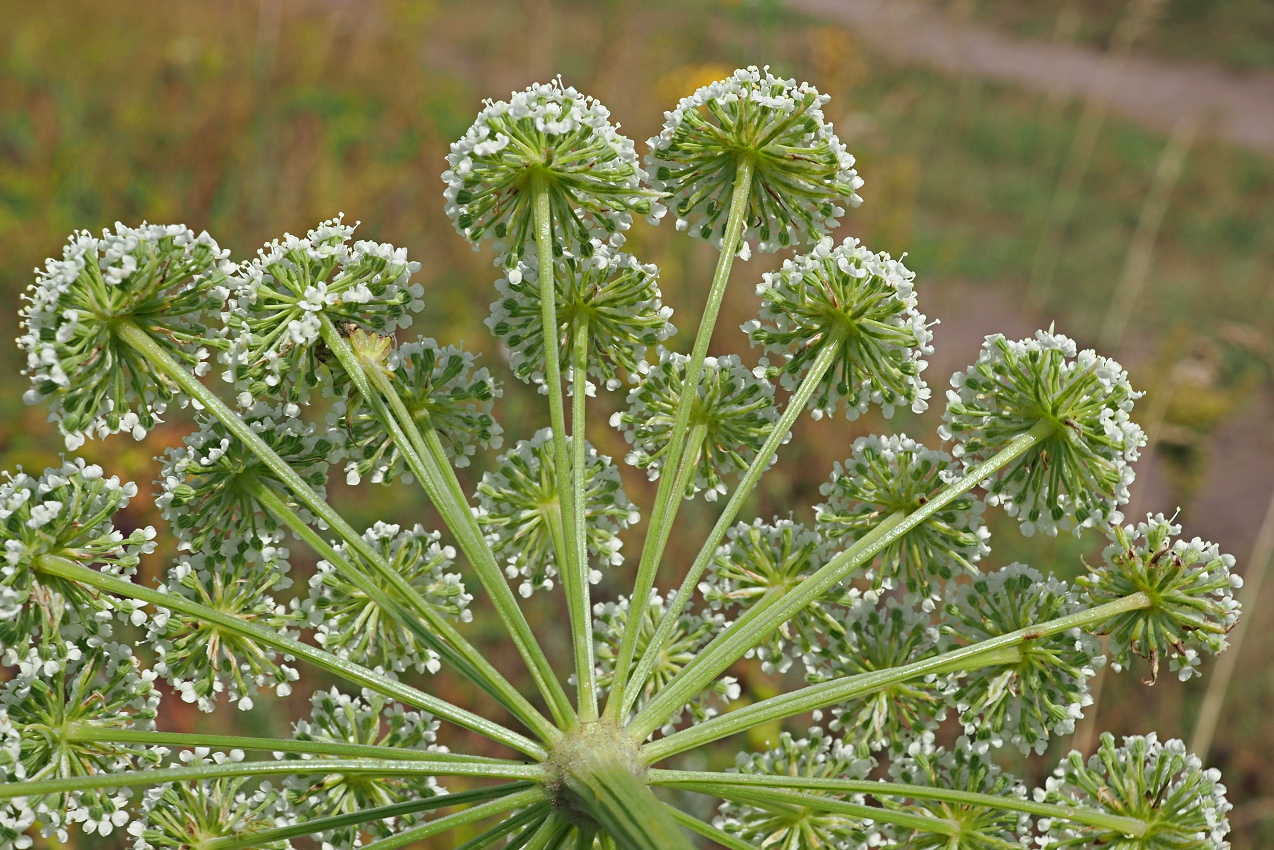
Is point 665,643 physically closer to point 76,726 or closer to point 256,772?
point 256,772

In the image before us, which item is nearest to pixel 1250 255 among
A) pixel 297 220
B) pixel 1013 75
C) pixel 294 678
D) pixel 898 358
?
pixel 1013 75

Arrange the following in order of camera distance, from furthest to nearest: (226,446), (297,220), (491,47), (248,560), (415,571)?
(491,47) < (297,220) < (415,571) < (248,560) < (226,446)

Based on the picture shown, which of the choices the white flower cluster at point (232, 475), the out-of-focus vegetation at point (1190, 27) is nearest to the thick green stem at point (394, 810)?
the white flower cluster at point (232, 475)

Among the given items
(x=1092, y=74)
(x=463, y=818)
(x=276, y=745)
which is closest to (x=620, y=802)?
(x=463, y=818)

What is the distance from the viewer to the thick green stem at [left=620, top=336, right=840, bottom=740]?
235 cm

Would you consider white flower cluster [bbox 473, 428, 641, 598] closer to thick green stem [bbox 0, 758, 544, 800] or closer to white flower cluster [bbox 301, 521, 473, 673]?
white flower cluster [bbox 301, 521, 473, 673]

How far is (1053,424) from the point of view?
258cm

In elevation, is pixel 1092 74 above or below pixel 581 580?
above

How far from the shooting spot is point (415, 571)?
2756 millimetres

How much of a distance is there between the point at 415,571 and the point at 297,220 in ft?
25.2

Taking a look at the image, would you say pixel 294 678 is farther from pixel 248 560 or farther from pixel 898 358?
pixel 898 358

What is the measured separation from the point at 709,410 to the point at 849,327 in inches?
17.1

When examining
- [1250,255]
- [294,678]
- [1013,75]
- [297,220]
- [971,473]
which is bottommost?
[294,678]

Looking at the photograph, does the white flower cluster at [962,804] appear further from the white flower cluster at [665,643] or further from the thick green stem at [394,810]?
the thick green stem at [394,810]
